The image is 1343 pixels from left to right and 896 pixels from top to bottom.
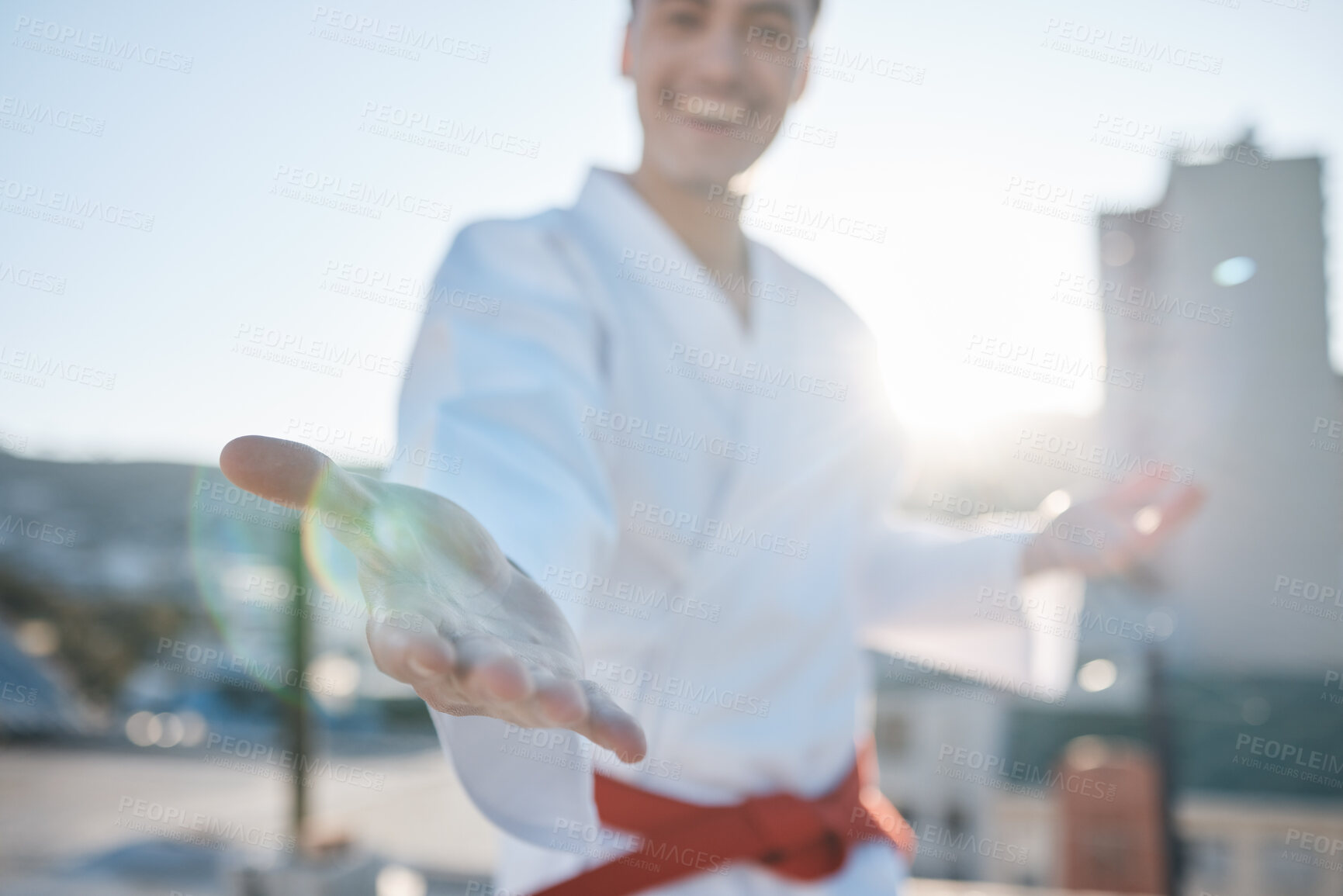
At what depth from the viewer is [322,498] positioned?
19.9 inches

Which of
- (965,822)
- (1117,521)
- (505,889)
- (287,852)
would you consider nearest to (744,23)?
(1117,521)

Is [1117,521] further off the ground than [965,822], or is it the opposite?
[1117,521]

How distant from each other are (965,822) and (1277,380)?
15.5 ft

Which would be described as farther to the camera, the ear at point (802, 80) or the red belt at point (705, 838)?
the ear at point (802, 80)

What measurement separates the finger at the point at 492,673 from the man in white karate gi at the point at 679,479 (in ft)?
Result: 0.60

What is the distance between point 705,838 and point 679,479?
0.47 metres

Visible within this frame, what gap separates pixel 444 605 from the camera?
52 centimetres

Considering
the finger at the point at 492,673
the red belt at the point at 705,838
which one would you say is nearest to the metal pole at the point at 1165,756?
the red belt at the point at 705,838

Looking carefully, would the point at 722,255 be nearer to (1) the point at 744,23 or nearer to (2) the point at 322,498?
(1) the point at 744,23

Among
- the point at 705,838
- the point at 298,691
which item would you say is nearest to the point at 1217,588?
the point at 298,691

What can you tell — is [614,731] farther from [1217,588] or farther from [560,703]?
[1217,588]

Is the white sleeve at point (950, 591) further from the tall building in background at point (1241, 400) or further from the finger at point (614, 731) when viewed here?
the tall building in background at point (1241, 400)

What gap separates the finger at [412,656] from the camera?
1.46ft

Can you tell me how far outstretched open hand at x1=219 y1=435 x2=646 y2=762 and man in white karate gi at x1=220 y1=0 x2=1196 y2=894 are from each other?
4.0 inches
